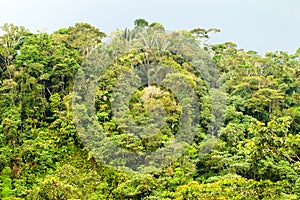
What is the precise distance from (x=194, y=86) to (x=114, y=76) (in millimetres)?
4390

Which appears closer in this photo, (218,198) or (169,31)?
(218,198)

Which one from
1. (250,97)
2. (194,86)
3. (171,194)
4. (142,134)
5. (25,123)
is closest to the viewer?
(171,194)

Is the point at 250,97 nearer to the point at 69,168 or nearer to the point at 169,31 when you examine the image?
the point at 169,31

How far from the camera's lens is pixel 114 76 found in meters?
21.2

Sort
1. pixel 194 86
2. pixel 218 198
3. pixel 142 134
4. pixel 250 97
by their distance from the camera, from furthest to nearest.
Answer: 1. pixel 250 97
2. pixel 194 86
3. pixel 142 134
4. pixel 218 198

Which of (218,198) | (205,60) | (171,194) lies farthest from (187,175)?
(205,60)

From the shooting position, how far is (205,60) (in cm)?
2520

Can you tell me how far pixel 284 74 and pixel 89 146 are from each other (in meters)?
13.5

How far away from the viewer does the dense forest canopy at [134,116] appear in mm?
13811

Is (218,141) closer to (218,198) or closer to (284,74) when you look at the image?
(218,198)

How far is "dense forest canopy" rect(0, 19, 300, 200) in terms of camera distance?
13.8 metres

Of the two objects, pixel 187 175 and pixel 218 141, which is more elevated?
pixel 218 141

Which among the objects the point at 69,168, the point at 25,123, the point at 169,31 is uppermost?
the point at 169,31

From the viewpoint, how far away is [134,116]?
58.0 ft
